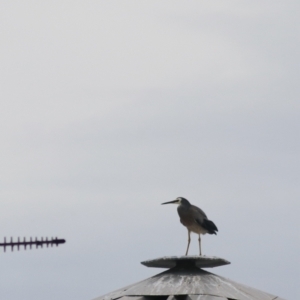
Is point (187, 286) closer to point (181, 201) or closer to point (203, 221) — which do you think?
point (203, 221)

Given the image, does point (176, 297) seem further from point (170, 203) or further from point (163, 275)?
point (170, 203)

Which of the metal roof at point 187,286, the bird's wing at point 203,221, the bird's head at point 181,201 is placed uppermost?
the bird's head at point 181,201

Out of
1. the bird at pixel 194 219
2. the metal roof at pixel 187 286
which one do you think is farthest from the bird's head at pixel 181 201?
the metal roof at pixel 187 286

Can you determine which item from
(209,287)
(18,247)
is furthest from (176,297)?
(18,247)

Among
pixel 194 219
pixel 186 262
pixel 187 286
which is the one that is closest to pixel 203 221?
pixel 194 219

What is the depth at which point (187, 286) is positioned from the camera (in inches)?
723

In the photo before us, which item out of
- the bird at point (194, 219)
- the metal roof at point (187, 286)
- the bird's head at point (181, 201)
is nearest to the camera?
the metal roof at point (187, 286)

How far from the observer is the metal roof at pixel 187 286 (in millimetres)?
18234

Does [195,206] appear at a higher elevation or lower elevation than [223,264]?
higher

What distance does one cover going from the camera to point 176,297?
59.5ft

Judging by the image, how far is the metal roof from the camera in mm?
18234

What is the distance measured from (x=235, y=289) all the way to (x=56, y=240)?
37.4ft

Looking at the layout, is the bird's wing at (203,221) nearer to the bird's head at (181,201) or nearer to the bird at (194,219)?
the bird at (194,219)

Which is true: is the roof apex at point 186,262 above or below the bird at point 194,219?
below
